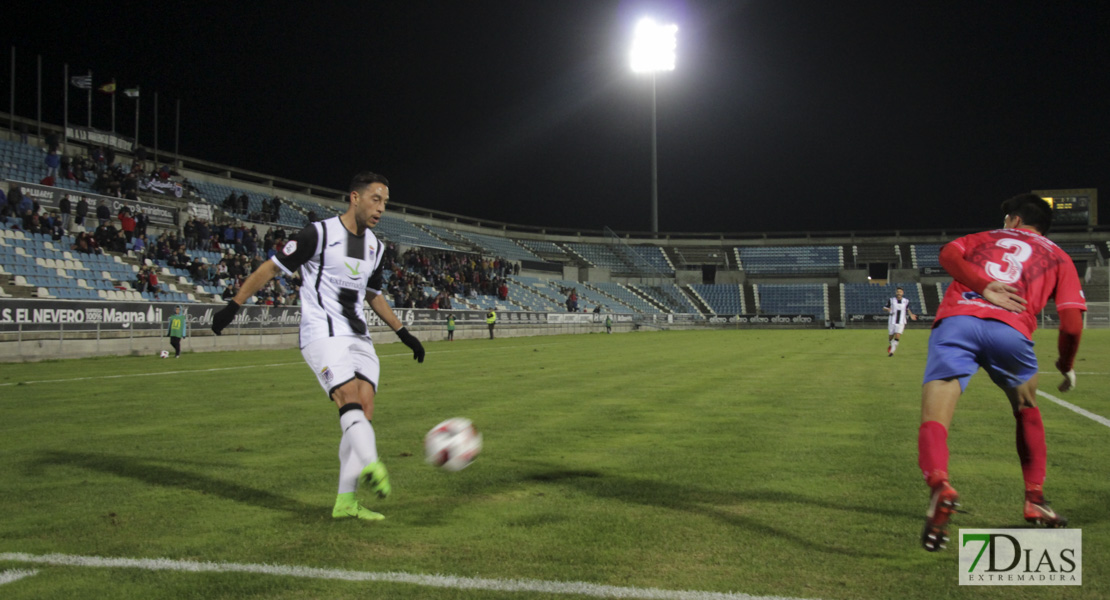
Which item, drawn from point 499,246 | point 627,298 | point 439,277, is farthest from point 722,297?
point 439,277

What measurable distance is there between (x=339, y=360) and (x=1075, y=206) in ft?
293

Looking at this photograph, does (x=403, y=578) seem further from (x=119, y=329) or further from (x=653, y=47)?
(x=653, y=47)

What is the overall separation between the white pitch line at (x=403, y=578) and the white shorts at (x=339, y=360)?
147 centimetres

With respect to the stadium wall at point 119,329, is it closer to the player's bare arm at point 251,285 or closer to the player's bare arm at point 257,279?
the player's bare arm at point 251,285

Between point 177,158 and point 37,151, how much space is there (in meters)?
9.73

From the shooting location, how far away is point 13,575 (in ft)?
13.0

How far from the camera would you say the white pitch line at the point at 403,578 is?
367 centimetres

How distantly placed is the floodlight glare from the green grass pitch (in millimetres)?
57990

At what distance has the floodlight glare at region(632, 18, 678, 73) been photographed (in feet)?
216

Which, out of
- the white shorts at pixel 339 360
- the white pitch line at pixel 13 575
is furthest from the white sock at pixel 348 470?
the white pitch line at pixel 13 575

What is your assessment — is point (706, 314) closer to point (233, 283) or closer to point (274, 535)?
point (233, 283)

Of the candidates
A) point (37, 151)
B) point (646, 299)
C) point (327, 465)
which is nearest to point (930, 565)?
point (327, 465)

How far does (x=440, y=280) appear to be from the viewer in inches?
2012

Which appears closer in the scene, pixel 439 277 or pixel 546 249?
pixel 439 277
